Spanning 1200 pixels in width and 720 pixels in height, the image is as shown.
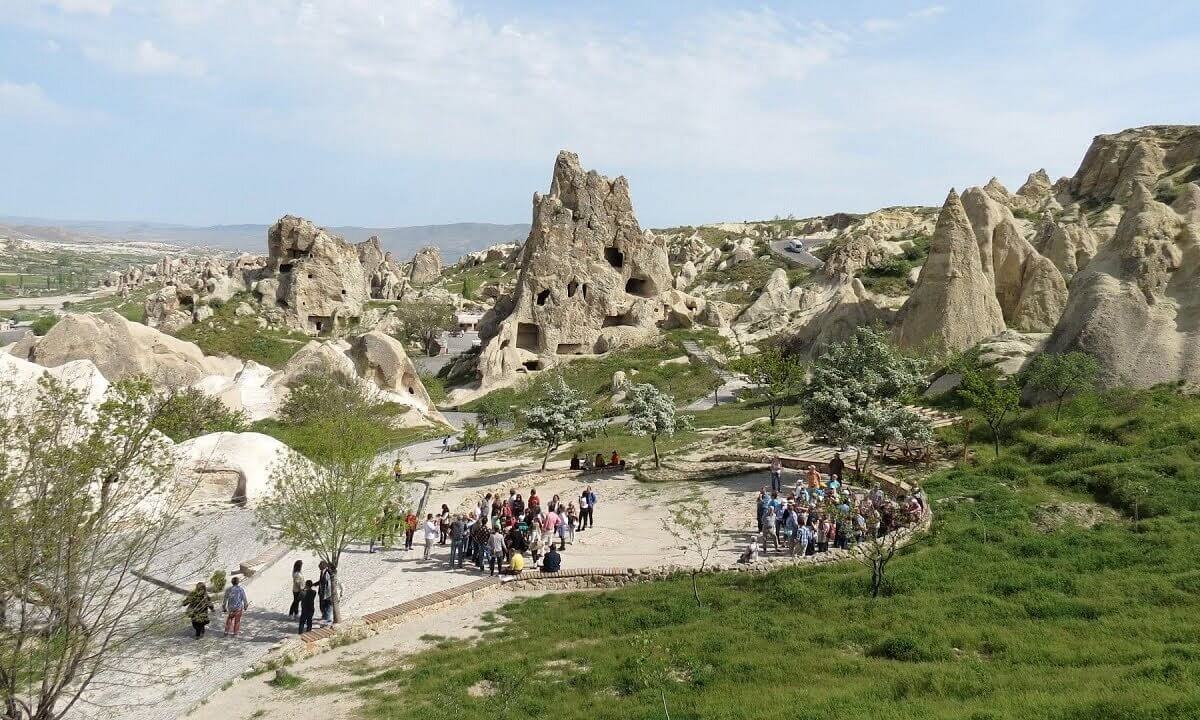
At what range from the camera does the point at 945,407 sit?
28.9 m

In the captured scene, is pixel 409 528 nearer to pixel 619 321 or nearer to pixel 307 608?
pixel 307 608

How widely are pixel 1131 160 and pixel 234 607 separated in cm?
8869

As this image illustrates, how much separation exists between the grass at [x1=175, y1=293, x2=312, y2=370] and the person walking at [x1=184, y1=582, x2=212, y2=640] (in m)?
44.3

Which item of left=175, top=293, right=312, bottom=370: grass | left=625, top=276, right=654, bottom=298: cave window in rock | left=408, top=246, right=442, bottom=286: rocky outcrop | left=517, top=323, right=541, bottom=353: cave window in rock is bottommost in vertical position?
left=175, top=293, right=312, bottom=370: grass

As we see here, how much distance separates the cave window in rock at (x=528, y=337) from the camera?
181 ft

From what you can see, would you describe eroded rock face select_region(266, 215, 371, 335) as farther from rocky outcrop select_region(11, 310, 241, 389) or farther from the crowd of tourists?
the crowd of tourists

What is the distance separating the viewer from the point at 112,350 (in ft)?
142

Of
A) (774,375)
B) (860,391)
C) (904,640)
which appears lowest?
(904,640)

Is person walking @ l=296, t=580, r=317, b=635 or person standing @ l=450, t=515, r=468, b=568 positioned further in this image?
person standing @ l=450, t=515, r=468, b=568

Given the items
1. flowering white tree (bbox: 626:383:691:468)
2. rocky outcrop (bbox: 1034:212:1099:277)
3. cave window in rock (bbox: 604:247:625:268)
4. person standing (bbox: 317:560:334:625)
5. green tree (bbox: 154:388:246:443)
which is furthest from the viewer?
cave window in rock (bbox: 604:247:625:268)

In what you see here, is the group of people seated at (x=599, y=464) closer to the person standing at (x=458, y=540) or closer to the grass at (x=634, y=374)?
the person standing at (x=458, y=540)

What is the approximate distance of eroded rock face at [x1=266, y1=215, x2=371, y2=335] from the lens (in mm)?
67188

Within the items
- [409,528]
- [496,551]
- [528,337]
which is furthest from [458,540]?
[528,337]

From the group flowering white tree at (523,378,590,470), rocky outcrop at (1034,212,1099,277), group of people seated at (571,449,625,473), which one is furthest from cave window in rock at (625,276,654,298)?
group of people seated at (571,449,625,473)
